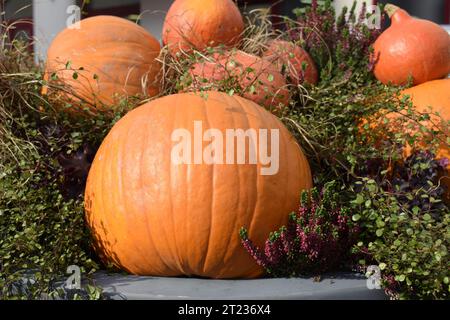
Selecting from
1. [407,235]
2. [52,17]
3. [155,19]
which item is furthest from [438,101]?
[155,19]

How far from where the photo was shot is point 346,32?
3209mm

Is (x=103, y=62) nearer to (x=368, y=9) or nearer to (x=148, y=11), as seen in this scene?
(x=368, y=9)

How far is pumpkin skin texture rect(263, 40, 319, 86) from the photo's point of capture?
280cm

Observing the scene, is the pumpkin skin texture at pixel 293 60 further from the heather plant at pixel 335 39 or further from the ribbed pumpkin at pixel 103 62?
the ribbed pumpkin at pixel 103 62

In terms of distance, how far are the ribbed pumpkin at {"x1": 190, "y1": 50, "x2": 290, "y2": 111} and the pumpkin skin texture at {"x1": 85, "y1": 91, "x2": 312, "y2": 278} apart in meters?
0.38

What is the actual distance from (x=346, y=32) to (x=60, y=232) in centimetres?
195

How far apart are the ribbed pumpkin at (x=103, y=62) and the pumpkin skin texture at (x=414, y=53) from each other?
118cm

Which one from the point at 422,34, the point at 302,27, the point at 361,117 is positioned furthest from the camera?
the point at 302,27

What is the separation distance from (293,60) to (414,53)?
0.60 meters

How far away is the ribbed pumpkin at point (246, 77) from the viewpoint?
2502 mm

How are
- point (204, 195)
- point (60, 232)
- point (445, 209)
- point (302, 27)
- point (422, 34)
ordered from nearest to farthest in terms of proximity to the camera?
point (204, 195)
point (60, 232)
point (445, 209)
point (422, 34)
point (302, 27)

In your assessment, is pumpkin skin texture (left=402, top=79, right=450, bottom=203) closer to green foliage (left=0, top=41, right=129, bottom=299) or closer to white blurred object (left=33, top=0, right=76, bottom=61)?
green foliage (left=0, top=41, right=129, bottom=299)
